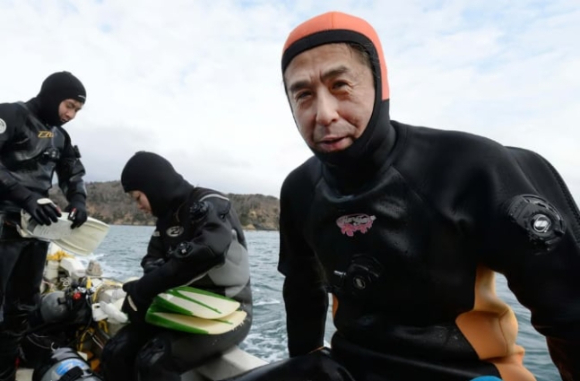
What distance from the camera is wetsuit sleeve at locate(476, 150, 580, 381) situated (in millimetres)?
1137

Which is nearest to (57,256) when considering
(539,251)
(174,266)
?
(174,266)

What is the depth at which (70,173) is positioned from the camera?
A: 4227 millimetres

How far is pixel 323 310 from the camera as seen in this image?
6.30 ft

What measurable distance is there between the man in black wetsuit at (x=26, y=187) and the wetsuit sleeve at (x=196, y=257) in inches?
50.7

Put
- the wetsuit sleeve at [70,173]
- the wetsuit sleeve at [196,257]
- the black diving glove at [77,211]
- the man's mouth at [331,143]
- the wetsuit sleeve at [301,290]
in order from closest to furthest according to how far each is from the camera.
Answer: the man's mouth at [331,143]
the wetsuit sleeve at [301,290]
the wetsuit sleeve at [196,257]
the black diving glove at [77,211]
the wetsuit sleeve at [70,173]

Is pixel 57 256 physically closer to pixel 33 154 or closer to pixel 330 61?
pixel 33 154

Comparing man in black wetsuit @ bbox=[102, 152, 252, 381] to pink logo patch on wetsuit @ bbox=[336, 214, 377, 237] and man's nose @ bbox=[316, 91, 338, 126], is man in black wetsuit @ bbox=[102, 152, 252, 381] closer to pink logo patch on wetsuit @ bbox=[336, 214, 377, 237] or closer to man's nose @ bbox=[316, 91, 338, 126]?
pink logo patch on wetsuit @ bbox=[336, 214, 377, 237]

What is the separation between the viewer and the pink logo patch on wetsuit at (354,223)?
1438 mm

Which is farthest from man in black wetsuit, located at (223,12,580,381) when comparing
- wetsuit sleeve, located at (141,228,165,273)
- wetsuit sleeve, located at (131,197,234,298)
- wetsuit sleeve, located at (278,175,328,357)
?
wetsuit sleeve, located at (141,228,165,273)

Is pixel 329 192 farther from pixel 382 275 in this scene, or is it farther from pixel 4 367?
pixel 4 367

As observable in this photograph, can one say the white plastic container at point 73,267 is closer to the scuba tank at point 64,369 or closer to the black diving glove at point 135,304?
the scuba tank at point 64,369

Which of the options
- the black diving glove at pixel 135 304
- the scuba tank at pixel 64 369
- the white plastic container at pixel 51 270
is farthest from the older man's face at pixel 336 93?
the white plastic container at pixel 51 270

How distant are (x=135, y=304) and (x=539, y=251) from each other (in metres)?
2.70

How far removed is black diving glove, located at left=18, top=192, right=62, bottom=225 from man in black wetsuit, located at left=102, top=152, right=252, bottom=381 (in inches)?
26.3
